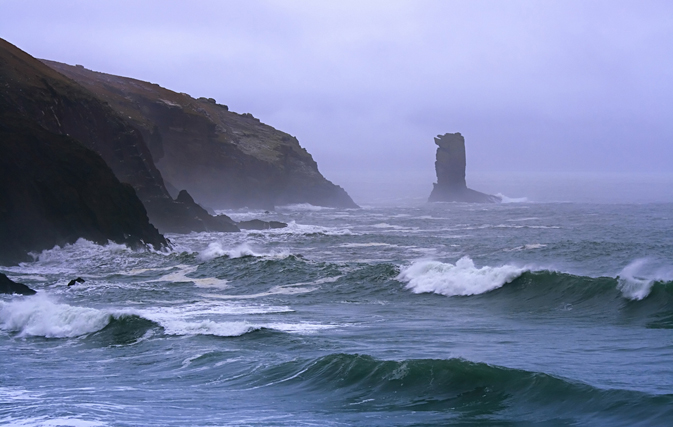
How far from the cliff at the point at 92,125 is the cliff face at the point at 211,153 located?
1323cm

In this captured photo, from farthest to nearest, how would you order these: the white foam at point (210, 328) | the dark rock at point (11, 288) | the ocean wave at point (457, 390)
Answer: the dark rock at point (11, 288) → the white foam at point (210, 328) → the ocean wave at point (457, 390)

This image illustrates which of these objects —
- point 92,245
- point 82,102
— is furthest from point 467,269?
point 82,102

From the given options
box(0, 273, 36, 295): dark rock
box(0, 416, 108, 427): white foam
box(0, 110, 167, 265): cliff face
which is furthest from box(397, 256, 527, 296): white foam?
box(0, 110, 167, 265): cliff face

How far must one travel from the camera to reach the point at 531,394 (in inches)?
352

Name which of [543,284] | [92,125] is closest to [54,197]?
[92,125]

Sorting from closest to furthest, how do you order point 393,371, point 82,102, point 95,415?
point 95,415 < point 393,371 < point 82,102

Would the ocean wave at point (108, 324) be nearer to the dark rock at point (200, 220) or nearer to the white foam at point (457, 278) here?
the white foam at point (457, 278)

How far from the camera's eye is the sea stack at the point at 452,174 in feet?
311

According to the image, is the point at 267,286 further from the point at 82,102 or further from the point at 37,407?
the point at 82,102

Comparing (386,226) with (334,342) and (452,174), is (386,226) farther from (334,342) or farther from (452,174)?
(452,174)

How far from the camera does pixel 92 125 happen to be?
3891cm

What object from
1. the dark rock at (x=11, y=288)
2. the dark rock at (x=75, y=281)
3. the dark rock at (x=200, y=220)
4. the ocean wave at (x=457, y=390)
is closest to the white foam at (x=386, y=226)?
the dark rock at (x=200, y=220)

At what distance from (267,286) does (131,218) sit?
1183 centimetres

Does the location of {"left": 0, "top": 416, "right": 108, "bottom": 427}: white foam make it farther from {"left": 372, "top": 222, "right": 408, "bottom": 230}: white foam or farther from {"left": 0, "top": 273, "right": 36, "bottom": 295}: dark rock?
{"left": 372, "top": 222, "right": 408, "bottom": 230}: white foam
